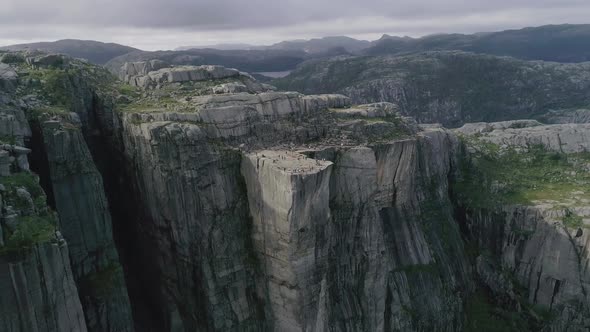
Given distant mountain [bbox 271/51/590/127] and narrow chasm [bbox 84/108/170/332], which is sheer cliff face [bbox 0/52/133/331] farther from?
distant mountain [bbox 271/51/590/127]

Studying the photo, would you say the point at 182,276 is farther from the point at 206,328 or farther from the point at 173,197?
the point at 173,197

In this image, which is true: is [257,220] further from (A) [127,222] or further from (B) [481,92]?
(B) [481,92]

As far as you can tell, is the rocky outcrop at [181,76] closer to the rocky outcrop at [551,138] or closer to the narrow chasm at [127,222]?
the narrow chasm at [127,222]

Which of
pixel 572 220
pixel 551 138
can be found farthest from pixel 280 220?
pixel 551 138

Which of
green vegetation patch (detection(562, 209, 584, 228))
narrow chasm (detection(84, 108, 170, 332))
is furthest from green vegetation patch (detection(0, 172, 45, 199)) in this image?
green vegetation patch (detection(562, 209, 584, 228))

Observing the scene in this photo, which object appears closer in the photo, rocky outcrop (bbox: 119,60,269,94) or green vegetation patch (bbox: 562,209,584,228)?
green vegetation patch (bbox: 562,209,584,228)

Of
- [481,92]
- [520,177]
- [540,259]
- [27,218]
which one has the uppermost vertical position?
[27,218]
